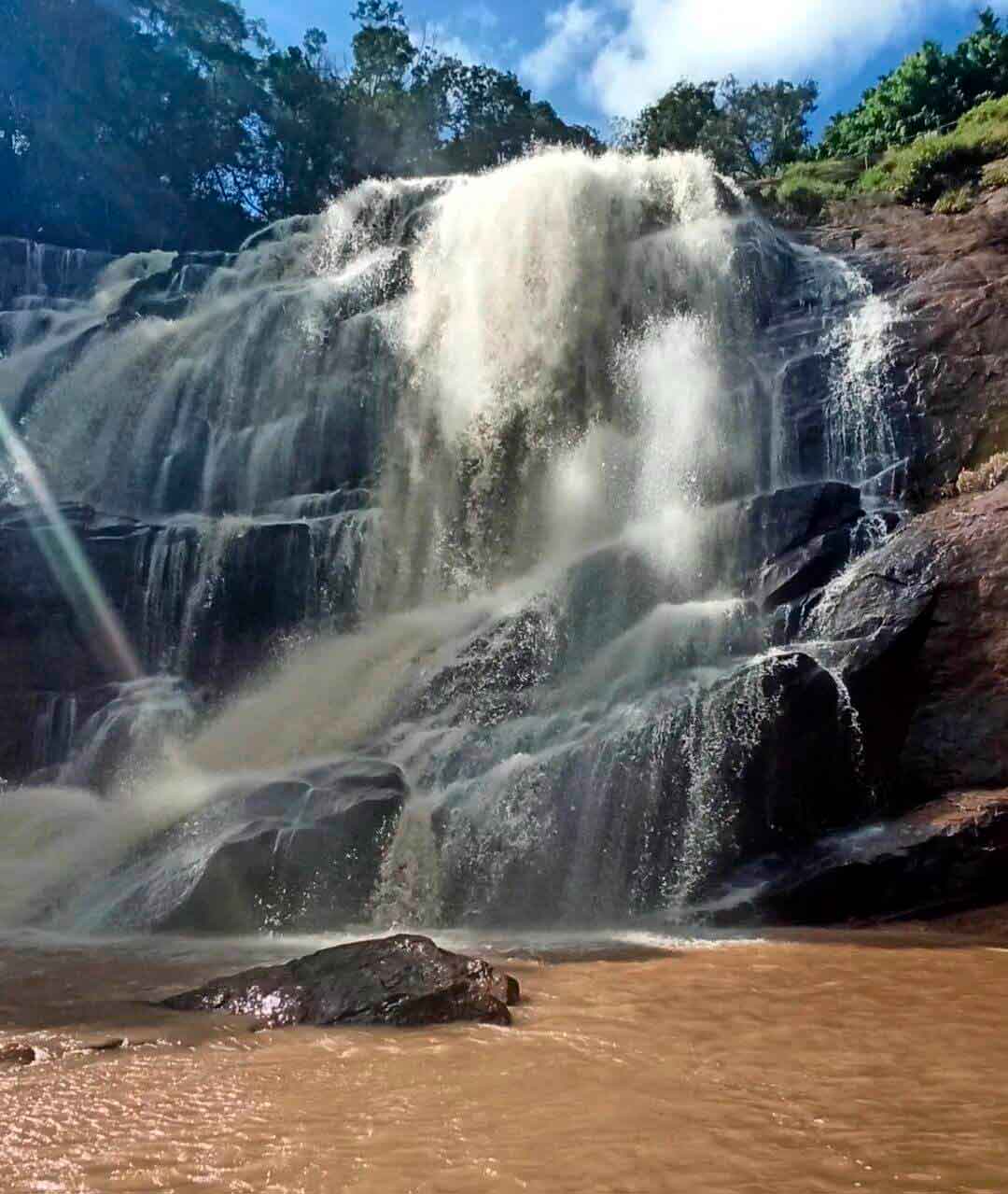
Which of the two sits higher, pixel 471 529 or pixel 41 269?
pixel 41 269

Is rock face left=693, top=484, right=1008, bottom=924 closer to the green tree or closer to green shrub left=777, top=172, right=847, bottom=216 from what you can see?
green shrub left=777, top=172, right=847, bottom=216

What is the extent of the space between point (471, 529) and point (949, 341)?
7.60 metres

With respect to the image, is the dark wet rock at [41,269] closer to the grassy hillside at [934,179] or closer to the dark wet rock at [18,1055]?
the grassy hillside at [934,179]

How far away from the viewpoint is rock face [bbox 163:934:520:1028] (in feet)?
17.3

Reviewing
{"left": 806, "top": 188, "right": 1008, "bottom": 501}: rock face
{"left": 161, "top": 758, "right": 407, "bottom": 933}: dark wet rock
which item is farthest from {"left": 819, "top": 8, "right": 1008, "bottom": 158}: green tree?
{"left": 161, "top": 758, "right": 407, "bottom": 933}: dark wet rock

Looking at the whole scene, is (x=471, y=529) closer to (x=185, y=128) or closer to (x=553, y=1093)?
(x=553, y=1093)

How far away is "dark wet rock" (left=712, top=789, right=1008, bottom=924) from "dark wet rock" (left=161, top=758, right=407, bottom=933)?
300 cm

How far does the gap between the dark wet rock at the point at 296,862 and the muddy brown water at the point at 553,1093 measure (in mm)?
2673

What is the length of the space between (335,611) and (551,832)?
24.1 ft

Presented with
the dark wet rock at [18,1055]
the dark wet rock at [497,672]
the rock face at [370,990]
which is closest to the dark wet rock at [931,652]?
the dark wet rock at [497,672]

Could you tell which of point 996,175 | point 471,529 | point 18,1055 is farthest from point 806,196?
point 18,1055

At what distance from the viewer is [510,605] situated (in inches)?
554

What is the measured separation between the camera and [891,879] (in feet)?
30.5

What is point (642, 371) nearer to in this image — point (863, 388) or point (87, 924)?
point (863, 388)
